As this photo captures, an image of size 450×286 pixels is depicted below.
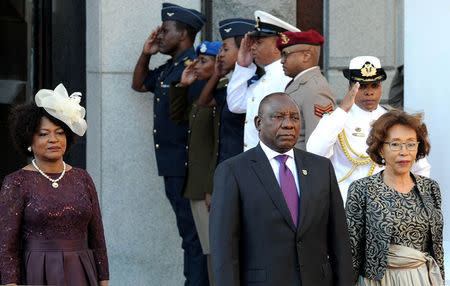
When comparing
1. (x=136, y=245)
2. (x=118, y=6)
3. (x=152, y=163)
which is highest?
(x=118, y=6)

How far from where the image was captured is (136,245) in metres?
9.34

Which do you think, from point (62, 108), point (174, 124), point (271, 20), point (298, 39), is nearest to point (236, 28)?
point (271, 20)

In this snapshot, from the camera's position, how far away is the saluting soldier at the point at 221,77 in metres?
8.03

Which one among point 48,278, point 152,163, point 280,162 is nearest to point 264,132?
point 280,162

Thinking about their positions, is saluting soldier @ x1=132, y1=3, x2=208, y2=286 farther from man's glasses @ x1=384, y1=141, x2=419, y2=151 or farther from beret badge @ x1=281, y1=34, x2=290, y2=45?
man's glasses @ x1=384, y1=141, x2=419, y2=151

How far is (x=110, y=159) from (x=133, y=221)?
0.54m

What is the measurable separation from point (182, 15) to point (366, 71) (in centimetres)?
206

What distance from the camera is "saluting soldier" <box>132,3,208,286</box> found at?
8648 mm

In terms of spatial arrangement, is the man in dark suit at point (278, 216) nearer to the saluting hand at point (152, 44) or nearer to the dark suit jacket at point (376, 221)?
the dark suit jacket at point (376, 221)

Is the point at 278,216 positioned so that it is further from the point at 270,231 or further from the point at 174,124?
the point at 174,124

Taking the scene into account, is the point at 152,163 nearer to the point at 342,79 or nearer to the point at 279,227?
the point at 342,79

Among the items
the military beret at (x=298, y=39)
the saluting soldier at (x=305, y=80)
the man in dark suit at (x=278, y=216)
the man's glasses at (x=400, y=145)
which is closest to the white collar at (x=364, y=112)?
the saluting soldier at (x=305, y=80)

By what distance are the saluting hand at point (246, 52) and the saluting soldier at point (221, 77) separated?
275 millimetres

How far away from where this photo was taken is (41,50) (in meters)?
9.41
